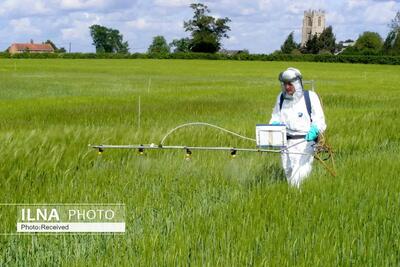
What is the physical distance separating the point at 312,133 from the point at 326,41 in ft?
369

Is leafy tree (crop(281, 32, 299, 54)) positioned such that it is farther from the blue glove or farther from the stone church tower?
the blue glove

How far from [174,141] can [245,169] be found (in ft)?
6.85

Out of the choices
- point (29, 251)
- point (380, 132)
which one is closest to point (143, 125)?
point (380, 132)

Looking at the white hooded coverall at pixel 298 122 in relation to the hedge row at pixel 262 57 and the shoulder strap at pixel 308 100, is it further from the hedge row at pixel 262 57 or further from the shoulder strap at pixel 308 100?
the hedge row at pixel 262 57

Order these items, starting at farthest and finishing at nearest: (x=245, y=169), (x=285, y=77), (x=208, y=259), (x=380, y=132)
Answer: (x=380, y=132)
(x=245, y=169)
(x=285, y=77)
(x=208, y=259)

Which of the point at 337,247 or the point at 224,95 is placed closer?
the point at 337,247

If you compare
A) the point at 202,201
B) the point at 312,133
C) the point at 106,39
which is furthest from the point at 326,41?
the point at 202,201

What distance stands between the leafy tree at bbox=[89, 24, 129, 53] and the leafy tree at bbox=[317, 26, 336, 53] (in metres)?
47.1

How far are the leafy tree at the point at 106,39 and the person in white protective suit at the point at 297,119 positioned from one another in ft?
423

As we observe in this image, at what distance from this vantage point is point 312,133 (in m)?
5.19

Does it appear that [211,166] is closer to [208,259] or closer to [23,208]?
[23,208]

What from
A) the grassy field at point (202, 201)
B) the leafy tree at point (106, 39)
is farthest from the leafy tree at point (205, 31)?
the grassy field at point (202, 201)

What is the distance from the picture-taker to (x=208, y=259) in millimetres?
3076

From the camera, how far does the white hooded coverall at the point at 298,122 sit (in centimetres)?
539
